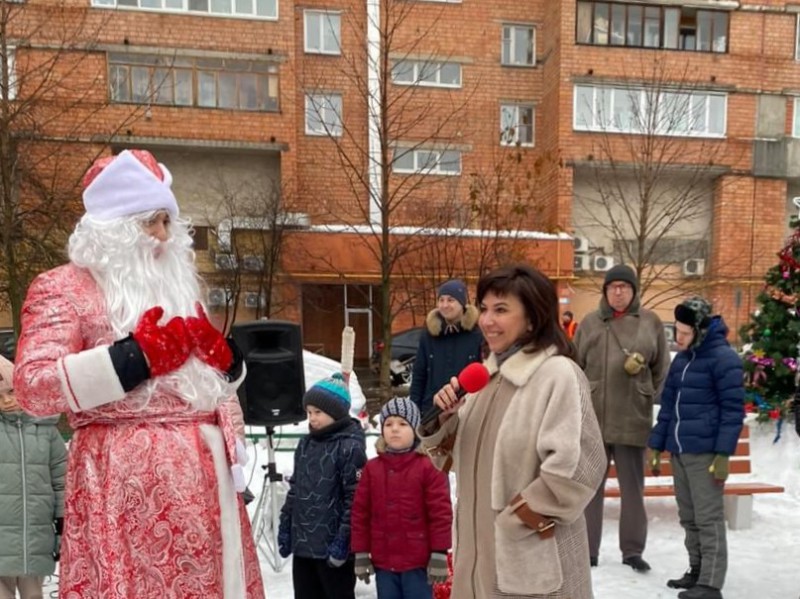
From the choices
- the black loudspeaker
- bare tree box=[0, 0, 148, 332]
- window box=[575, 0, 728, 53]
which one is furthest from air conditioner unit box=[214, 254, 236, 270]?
window box=[575, 0, 728, 53]

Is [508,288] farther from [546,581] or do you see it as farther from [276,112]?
[276,112]

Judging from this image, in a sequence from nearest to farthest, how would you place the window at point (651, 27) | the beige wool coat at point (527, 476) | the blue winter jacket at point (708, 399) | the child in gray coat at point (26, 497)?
the beige wool coat at point (527, 476), the child in gray coat at point (26, 497), the blue winter jacket at point (708, 399), the window at point (651, 27)

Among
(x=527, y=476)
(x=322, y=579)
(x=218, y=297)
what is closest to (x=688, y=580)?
(x=322, y=579)

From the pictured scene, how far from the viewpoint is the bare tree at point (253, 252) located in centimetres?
1590

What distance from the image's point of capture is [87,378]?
1626 millimetres

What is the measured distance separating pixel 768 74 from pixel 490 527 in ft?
78.1

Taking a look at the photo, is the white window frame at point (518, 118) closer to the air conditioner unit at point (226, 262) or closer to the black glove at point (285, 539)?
the air conditioner unit at point (226, 262)

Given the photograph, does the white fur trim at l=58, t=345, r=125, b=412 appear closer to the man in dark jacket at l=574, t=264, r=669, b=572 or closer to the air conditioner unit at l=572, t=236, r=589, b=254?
the man in dark jacket at l=574, t=264, r=669, b=572

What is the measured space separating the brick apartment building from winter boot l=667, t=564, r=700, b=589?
12.3 m

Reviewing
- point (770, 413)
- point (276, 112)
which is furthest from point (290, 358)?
point (276, 112)

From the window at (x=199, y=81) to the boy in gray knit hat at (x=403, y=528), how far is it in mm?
16641

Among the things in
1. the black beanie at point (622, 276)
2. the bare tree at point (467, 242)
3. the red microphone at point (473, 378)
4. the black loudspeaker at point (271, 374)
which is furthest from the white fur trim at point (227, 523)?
the bare tree at point (467, 242)

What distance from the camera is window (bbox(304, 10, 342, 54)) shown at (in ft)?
62.3

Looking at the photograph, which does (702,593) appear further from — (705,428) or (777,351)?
(777,351)
